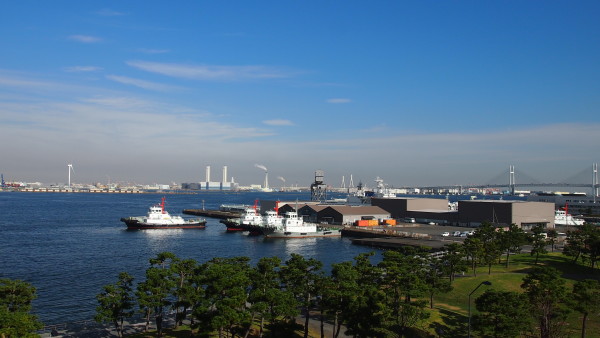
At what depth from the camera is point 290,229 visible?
204 ft

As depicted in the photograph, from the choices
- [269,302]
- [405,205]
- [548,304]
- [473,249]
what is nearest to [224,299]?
[269,302]

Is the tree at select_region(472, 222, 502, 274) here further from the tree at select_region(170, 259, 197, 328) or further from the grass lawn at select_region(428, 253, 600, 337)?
the tree at select_region(170, 259, 197, 328)

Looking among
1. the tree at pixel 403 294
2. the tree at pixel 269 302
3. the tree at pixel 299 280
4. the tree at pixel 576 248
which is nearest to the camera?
the tree at pixel 269 302

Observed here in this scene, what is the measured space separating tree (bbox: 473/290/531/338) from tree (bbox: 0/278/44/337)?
14851 millimetres

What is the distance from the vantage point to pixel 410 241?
5238 centimetres

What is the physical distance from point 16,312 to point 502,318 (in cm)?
1615

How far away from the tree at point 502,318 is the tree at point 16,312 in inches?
585

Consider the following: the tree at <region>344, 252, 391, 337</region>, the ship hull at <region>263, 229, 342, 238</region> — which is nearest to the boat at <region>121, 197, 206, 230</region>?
the ship hull at <region>263, 229, 342, 238</region>

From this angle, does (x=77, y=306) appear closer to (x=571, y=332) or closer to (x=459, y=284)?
(x=459, y=284)

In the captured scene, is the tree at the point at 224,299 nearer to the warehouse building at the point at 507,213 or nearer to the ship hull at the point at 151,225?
the ship hull at the point at 151,225

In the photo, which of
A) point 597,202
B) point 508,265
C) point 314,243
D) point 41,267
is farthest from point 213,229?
point 597,202

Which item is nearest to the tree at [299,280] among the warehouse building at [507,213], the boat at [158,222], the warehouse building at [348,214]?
the warehouse building at [507,213]

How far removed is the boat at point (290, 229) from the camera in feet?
201

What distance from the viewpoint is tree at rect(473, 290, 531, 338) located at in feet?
55.8
